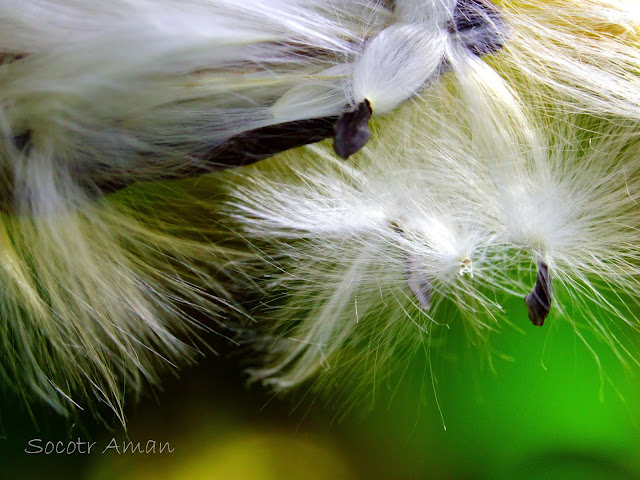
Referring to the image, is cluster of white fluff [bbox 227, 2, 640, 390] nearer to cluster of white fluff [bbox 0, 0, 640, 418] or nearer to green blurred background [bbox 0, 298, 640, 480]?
cluster of white fluff [bbox 0, 0, 640, 418]

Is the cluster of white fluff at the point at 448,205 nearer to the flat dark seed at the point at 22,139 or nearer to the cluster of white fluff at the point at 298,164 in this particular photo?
the cluster of white fluff at the point at 298,164

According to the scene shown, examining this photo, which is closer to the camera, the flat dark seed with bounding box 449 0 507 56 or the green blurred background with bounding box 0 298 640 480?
the flat dark seed with bounding box 449 0 507 56

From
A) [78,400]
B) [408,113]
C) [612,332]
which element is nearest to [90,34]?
[408,113]

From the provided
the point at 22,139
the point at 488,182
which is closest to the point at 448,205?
the point at 488,182

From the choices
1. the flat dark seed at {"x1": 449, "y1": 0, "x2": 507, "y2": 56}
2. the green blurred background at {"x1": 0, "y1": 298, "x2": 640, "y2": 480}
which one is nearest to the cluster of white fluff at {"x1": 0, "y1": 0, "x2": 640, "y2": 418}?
the flat dark seed at {"x1": 449, "y1": 0, "x2": 507, "y2": 56}

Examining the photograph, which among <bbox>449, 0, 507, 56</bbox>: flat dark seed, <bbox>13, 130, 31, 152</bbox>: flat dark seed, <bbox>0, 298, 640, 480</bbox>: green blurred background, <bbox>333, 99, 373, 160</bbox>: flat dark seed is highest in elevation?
<bbox>449, 0, 507, 56</bbox>: flat dark seed

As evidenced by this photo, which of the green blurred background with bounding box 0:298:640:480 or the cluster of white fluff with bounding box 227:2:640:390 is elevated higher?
the cluster of white fluff with bounding box 227:2:640:390

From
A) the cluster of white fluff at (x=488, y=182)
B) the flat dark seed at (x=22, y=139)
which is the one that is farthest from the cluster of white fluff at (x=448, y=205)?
the flat dark seed at (x=22, y=139)

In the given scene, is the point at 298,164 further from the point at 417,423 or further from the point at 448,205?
the point at 417,423
